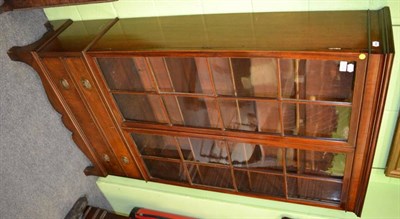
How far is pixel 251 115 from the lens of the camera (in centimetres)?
128

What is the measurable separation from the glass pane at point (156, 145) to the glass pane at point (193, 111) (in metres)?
0.16

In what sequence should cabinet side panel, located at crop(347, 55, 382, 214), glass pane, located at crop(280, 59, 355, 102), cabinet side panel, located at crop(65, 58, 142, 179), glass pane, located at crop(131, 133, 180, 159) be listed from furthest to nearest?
1. glass pane, located at crop(131, 133, 180, 159)
2. cabinet side panel, located at crop(65, 58, 142, 179)
3. glass pane, located at crop(280, 59, 355, 102)
4. cabinet side panel, located at crop(347, 55, 382, 214)

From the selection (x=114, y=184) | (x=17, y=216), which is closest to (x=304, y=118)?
(x=114, y=184)

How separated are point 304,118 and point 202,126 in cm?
43

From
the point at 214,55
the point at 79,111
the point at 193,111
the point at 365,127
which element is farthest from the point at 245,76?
the point at 79,111

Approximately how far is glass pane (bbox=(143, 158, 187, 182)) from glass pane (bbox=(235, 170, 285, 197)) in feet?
0.99

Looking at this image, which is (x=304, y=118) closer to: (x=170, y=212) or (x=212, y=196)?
(x=212, y=196)

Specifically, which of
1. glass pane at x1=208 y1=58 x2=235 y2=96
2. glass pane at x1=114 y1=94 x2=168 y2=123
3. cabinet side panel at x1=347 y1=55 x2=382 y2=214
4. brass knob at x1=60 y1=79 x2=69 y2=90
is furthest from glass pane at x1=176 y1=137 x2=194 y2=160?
cabinet side panel at x1=347 y1=55 x2=382 y2=214

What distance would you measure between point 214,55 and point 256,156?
0.59 m

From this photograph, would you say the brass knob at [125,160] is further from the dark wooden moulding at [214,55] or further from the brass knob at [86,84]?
the brass knob at [86,84]

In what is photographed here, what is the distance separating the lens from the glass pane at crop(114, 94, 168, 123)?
1398 mm

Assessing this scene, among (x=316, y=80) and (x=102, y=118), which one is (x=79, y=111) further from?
(x=316, y=80)

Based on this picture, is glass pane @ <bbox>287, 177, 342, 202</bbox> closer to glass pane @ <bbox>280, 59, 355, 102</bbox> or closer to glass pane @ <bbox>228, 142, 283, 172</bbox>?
glass pane @ <bbox>228, 142, 283, 172</bbox>

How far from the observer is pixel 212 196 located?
1.69 m
